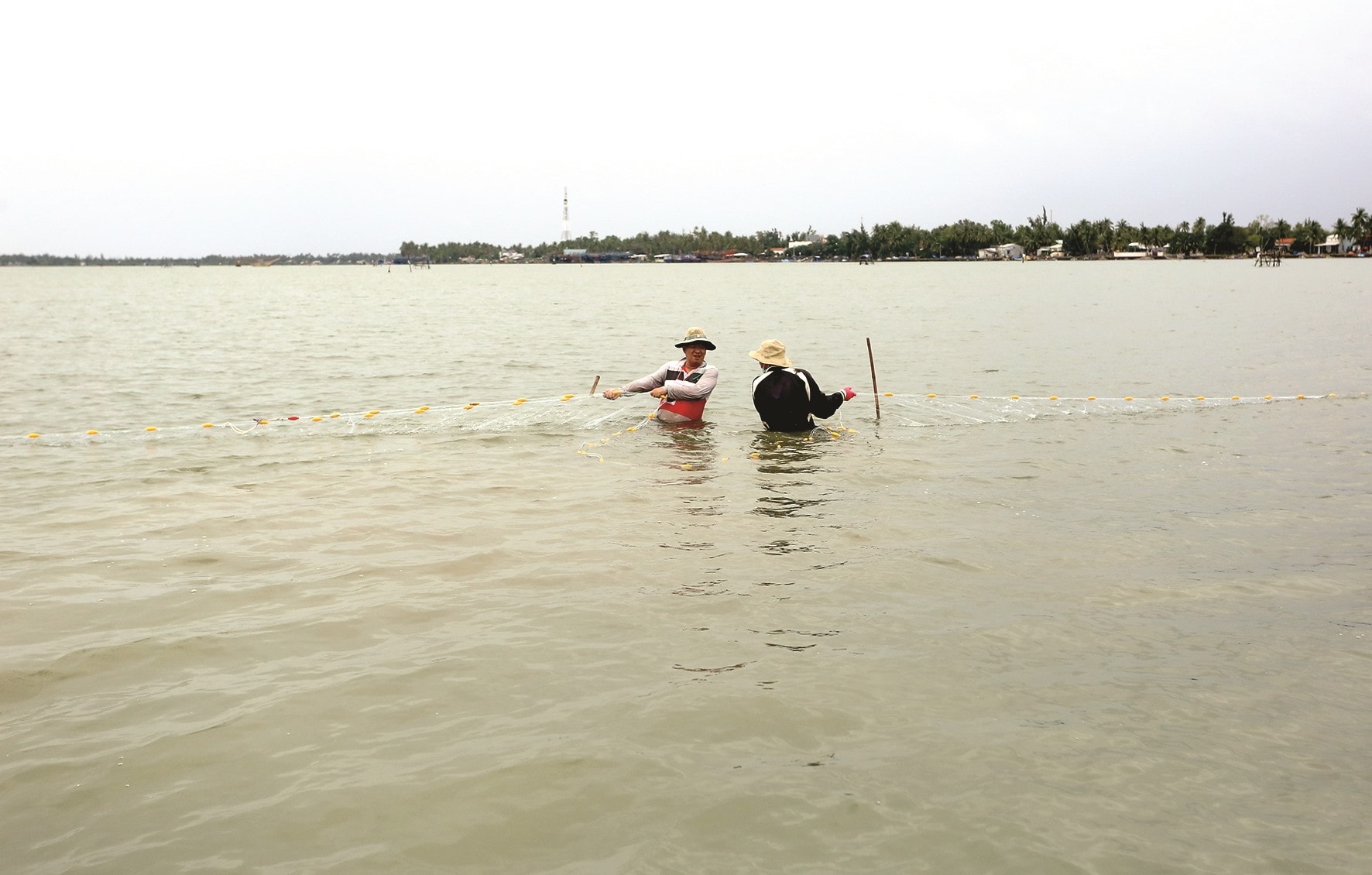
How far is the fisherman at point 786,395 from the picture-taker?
46.4ft

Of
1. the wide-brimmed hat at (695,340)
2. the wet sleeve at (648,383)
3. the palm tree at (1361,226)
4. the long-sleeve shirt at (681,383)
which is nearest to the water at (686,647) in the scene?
the long-sleeve shirt at (681,383)

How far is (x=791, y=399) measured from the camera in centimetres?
1452

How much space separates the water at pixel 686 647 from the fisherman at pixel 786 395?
Result: 471mm

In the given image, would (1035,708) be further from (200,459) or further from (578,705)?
(200,459)

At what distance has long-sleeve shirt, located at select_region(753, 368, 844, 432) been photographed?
14.3 m

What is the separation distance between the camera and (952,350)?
103 ft

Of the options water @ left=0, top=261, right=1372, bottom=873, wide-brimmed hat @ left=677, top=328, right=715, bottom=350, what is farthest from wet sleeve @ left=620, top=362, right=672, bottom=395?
water @ left=0, top=261, right=1372, bottom=873

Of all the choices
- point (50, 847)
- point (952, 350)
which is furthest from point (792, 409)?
point (952, 350)

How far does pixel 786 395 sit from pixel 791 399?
0.30 ft

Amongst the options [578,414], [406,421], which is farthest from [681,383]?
[406,421]

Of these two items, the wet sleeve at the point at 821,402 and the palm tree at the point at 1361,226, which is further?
the palm tree at the point at 1361,226

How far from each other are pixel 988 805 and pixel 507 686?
276cm

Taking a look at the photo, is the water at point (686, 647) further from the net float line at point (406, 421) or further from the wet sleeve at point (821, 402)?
the wet sleeve at point (821, 402)

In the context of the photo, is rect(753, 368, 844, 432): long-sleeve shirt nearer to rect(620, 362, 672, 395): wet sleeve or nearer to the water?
the water
